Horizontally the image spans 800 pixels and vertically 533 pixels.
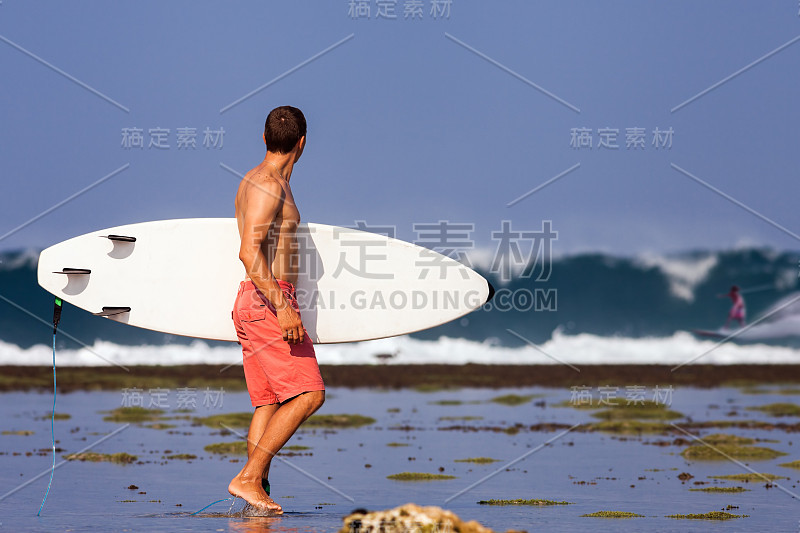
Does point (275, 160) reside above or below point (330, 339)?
above

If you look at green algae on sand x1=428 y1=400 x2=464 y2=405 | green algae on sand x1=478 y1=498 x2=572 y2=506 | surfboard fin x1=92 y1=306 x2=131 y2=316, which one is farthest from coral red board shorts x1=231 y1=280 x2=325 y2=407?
green algae on sand x1=428 y1=400 x2=464 y2=405

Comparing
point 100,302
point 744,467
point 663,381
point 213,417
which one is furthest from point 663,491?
point 663,381

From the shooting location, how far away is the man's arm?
6.02 m

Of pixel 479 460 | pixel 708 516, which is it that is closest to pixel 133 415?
pixel 479 460

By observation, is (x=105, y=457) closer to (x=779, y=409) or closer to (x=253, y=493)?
(x=253, y=493)

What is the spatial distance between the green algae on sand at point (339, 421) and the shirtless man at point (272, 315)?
6836 mm

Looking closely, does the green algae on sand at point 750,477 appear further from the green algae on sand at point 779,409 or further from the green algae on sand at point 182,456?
the green algae on sand at point 779,409

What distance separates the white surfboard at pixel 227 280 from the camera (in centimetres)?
779

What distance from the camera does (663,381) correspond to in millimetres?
26109

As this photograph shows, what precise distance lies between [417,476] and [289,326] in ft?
8.66

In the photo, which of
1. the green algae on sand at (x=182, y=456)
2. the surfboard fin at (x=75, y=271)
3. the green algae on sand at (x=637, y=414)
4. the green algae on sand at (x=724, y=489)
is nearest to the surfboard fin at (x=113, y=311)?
the surfboard fin at (x=75, y=271)

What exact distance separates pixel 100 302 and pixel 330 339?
2154 mm

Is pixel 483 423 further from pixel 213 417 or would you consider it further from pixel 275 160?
pixel 275 160

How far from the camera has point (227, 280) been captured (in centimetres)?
782
